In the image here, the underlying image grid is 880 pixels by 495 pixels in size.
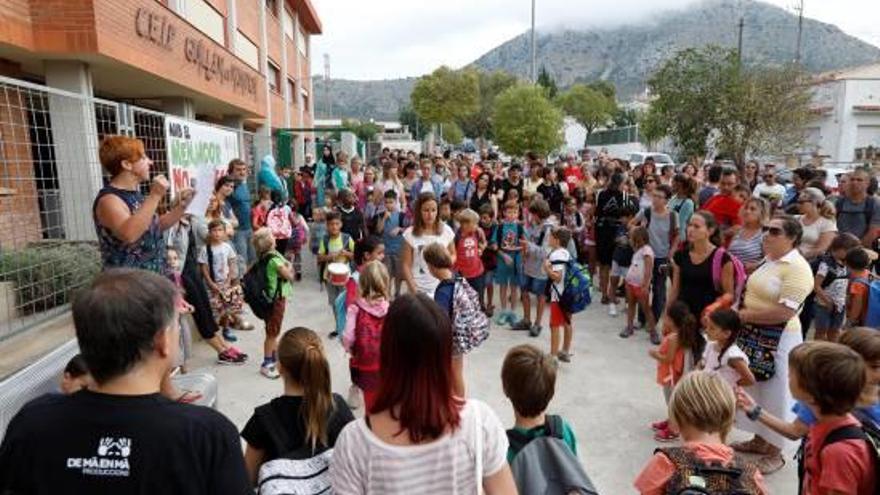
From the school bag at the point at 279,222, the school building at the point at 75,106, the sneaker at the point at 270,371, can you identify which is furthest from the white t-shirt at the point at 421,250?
the school bag at the point at 279,222

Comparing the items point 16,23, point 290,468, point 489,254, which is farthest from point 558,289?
point 16,23

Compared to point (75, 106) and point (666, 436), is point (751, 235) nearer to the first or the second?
point (666, 436)

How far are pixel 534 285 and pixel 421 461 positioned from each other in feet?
17.1

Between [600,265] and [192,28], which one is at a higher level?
[192,28]

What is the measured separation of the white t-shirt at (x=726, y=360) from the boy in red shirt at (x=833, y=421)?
1325 millimetres

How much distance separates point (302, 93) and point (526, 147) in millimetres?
12339

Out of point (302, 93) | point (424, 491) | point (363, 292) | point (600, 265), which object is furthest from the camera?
point (302, 93)

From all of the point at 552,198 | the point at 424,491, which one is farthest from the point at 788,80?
the point at 424,491

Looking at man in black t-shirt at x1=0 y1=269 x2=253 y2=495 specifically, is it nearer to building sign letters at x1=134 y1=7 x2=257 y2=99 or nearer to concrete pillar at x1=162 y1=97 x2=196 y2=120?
building sign letters at x1=134 y1=7 x2=257 y2=99

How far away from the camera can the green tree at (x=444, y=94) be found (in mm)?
40750

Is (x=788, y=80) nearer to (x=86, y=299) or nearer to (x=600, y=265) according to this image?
(x=600, y=265)

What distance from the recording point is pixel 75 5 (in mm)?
7391

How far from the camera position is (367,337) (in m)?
3.80

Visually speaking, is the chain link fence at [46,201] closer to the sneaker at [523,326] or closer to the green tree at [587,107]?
the sneaker at [523,326]
